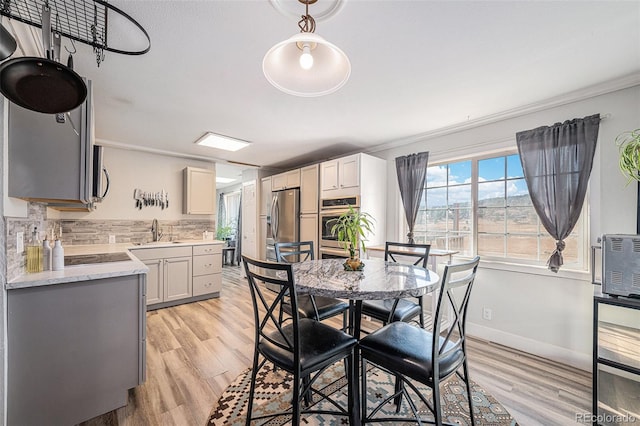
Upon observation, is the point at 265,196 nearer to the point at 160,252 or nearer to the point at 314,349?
the point at 160,252

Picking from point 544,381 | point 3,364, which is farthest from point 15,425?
point 544,381

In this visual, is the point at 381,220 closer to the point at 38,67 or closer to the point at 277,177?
the point at 277,177

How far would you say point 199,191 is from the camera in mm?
4484

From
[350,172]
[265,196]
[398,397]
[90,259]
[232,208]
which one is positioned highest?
[350,172]

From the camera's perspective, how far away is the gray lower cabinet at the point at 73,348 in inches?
57.0

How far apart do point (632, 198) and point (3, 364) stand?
4.32 meters

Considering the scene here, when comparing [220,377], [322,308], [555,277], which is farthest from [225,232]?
[555,277]

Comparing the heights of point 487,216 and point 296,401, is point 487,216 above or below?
above

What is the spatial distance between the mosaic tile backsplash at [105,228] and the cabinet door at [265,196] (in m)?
1.00

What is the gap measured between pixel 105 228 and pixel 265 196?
2.61 m

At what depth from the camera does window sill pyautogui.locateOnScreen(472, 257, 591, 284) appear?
232cm

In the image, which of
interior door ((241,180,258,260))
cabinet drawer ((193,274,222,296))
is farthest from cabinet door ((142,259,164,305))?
interior door ((241,180,258,260))

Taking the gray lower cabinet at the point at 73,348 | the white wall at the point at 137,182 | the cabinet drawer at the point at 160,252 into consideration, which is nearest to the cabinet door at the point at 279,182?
the white wall at the point at 137,182

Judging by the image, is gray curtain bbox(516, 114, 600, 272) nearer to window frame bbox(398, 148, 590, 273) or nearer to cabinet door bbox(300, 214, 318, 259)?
window frame bbox(398, 148, 590, 273)
